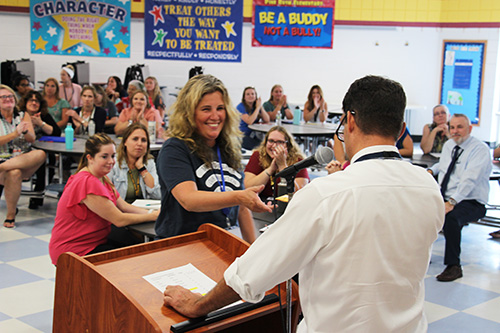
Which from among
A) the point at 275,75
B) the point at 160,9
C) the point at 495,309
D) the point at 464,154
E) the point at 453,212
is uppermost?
the point at 160,9

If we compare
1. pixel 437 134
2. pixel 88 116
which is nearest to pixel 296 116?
pixel 437 134

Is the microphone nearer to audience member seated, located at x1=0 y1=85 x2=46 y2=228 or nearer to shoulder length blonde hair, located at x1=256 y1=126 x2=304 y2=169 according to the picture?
shoulder length blonde hair, located at x1=256 y1=126 x2=304 y2=169

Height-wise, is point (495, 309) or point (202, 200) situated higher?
point (202, 200)

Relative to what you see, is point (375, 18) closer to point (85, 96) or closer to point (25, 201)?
point (85, 96)

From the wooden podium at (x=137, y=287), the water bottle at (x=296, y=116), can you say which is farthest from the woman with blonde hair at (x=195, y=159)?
the water bottle at (x=296, y=116)

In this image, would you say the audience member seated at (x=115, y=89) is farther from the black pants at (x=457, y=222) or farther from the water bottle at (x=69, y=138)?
the black pants at (x=457, y=222)

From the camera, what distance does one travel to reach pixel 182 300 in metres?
1.70

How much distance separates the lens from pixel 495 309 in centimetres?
394

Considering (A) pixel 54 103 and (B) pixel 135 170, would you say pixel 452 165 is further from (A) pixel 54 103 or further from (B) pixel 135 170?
(A) pixel 54 103

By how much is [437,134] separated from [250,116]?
9.65 ft

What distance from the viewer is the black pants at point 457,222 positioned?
4.57m

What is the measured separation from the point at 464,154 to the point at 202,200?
3320 mm

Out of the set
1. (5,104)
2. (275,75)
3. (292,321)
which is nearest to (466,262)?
(292,321)

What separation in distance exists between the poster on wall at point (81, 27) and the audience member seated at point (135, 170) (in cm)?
670
